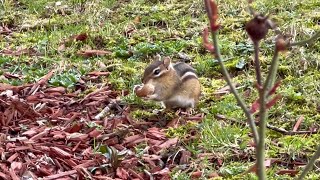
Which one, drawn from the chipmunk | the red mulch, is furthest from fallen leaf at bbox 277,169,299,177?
the chipmunk

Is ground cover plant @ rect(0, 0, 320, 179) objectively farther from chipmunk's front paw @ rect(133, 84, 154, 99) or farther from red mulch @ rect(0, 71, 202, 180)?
chipmunk's front paw @ rect(133, 84, 154, 99)

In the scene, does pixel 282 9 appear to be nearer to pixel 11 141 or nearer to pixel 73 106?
pixel 73 106

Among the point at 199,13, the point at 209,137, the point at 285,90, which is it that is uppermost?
the point at 199,13

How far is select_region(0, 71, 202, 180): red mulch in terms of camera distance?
3930 mm

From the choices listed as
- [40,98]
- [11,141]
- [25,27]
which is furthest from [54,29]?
[11,141]

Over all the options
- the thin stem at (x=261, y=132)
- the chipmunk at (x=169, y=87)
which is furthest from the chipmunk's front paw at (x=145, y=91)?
the thin stem at (x=261, y=132)

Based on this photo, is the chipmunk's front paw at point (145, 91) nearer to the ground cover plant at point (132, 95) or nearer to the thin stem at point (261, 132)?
the ground cover plant at point (132, 95)

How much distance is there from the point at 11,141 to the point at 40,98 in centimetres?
90

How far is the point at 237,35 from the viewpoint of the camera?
6469mm

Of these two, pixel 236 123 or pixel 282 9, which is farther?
pixel 282 9

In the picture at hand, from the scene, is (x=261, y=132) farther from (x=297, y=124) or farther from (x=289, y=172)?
(x=297, y=124)

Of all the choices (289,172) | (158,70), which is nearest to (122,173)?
(289,172)

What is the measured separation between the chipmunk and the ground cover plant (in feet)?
0.41

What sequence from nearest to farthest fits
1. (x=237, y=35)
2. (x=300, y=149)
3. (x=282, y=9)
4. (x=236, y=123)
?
(x=300, y=149), (x=236, y=123), (x=237, y=35), (x=282, y=9)
